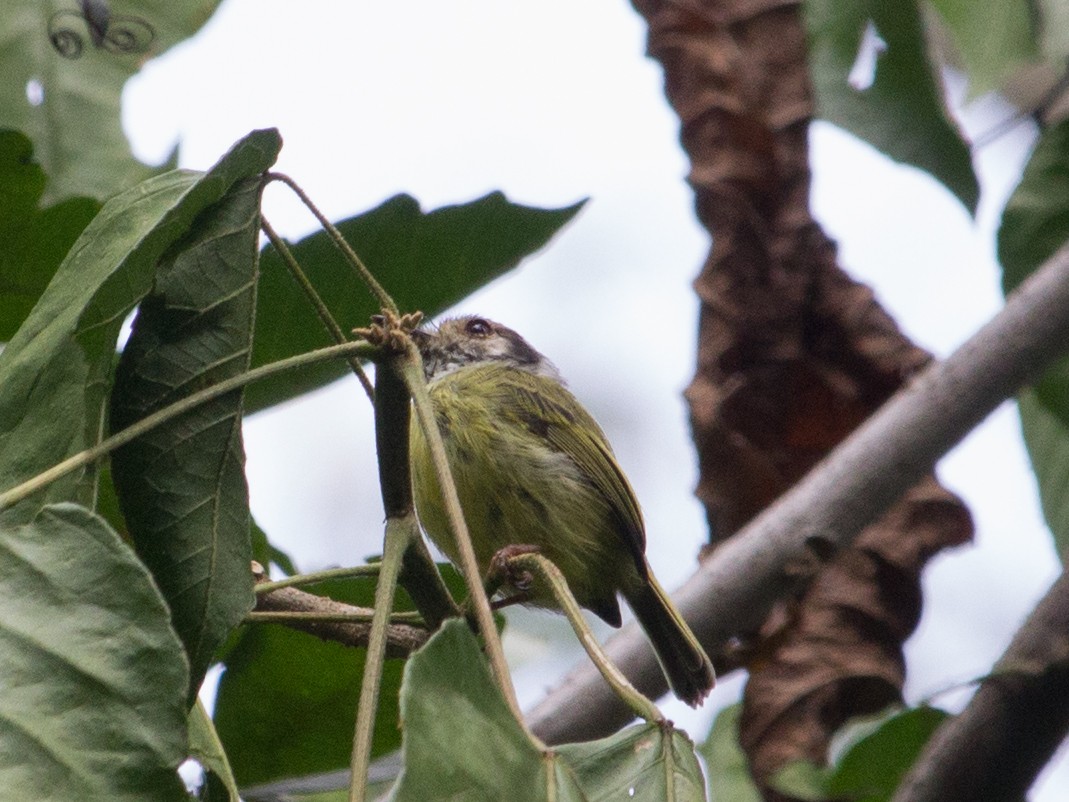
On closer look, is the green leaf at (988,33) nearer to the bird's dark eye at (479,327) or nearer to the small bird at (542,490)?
the small bird at (542,490)

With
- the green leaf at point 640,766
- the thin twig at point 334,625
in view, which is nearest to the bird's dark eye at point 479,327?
the thin twig at point 334,625

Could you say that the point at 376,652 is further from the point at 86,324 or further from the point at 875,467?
the point at 875,467

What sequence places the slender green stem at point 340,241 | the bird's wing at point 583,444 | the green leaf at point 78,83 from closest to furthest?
the slender green stem at point 340,241, the green leaf at point 78,83, the bird's wing at point 583,444

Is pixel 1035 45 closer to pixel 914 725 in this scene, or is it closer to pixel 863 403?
pixel 863 403

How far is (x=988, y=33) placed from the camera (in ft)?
A: 10.0

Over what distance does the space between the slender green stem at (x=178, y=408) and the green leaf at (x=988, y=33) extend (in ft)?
6.30

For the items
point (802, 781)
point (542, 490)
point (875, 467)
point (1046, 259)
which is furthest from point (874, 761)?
point (1046, 259)

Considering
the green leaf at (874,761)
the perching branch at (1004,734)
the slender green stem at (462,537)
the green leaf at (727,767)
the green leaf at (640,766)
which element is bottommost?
the green leaf at (727,767)

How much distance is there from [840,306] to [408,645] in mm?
2234

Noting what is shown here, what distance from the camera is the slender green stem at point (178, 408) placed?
1.52m

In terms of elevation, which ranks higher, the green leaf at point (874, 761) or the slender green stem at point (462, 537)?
the slender green stem at point (462, 537)

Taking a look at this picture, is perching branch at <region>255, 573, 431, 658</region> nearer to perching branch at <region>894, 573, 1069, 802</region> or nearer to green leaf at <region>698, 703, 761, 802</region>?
perching branch at <region>894, 573, 1069, 802</region>

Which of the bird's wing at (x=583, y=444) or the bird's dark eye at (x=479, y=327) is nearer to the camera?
the bird's wing at (x=583, y=444)

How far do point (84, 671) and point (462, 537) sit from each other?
416 mm
